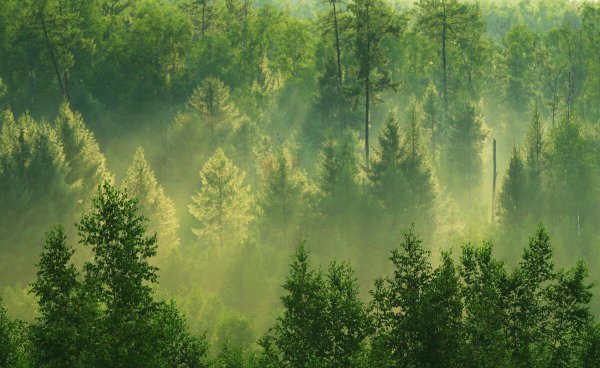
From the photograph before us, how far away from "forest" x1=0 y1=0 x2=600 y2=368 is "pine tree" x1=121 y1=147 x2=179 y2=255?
154mm

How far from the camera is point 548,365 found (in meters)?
26.6

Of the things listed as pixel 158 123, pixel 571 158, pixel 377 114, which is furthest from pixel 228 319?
pixel 377 114

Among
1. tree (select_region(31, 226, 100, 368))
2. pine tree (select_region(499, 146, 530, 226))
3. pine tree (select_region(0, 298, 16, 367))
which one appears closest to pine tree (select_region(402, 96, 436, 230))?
pine tree (select_region(499, 146, 530, 226))

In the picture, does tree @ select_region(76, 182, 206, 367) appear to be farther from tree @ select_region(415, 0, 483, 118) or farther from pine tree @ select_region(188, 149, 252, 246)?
Answer: tree @ select_region(415, 0, 483, 118)

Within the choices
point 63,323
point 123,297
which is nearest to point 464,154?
point 123,297

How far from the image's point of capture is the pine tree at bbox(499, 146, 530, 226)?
6366cm

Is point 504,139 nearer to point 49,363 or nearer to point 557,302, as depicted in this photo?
point 557,302

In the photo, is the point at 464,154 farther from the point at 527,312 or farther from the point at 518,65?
the point at 527,312

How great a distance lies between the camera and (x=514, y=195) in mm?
64000

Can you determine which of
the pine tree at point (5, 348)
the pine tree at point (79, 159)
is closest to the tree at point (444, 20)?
the pine tree at point (79, 159)

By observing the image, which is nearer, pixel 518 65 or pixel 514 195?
pixel 514 195

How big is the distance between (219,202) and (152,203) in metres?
4.74

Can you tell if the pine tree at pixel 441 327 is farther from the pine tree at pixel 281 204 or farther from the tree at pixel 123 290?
the pine tree at pixel 281 204

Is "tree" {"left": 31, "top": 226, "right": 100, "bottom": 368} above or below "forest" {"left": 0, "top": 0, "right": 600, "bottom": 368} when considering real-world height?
below
